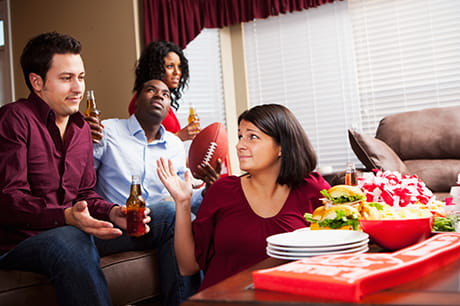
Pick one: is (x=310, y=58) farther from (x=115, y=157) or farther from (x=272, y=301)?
(x=272, y=301)

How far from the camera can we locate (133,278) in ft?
6.91

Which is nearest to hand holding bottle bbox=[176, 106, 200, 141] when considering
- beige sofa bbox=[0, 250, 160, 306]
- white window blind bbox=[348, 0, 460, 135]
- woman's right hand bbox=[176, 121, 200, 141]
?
woman's right hand bbox=[176, 121, 200, 141]

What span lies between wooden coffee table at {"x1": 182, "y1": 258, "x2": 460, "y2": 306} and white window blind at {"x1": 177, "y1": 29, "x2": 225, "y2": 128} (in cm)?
374

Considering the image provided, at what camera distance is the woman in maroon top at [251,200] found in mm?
1563

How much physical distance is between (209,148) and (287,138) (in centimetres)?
89

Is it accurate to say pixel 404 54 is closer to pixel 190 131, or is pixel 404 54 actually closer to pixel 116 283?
pixel 190 131

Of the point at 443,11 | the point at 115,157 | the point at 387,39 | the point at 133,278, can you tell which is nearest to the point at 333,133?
the point at 387,39

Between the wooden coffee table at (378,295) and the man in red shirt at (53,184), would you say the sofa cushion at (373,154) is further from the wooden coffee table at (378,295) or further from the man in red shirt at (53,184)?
the wooden coffee table at (378,295)

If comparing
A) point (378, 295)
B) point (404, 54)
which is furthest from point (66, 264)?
point (404, 54)

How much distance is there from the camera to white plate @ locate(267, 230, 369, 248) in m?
0.96

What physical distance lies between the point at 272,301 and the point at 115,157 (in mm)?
1951

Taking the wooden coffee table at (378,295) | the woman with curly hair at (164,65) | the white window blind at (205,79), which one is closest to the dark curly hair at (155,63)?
the woman with curly hair at (164,65)

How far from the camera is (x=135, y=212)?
196 cm

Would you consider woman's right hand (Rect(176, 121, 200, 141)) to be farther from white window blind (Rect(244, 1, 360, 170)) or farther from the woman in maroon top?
white window blind (Rect(244, 1, 360, 170))
